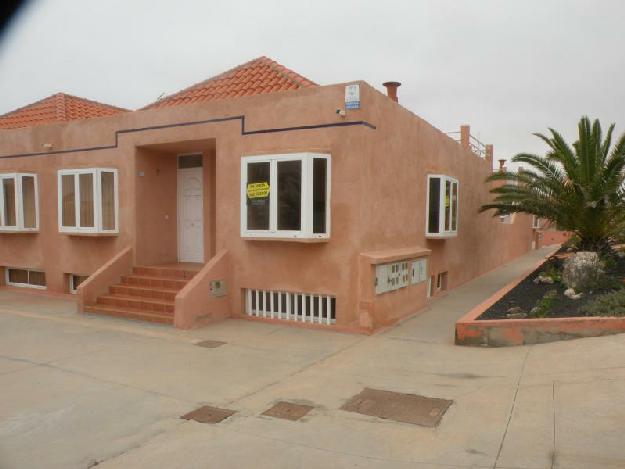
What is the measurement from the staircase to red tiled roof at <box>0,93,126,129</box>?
578 cm

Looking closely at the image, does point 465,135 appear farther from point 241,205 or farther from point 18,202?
point 18,202

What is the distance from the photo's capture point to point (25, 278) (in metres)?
13.4

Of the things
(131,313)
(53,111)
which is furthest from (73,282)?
(53,111)

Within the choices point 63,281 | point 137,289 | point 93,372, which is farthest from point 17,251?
point 93,372

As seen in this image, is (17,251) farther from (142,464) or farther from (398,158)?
(142,464)

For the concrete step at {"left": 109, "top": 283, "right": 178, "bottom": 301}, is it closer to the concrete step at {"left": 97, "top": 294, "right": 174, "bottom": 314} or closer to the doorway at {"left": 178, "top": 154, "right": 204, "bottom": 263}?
the concrete step at {"left": 97, "top": 294, "right": 174, "bottom": 314}

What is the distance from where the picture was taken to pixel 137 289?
33.2ft

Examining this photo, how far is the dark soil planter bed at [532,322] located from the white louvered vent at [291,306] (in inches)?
92.7

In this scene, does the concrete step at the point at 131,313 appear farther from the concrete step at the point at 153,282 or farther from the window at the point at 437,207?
the window at the point at 437,207

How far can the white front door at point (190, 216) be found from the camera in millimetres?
11461

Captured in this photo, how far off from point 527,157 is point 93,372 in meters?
9.99

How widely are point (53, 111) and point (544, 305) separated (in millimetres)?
13212

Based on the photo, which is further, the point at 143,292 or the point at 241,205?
the point at 143,292

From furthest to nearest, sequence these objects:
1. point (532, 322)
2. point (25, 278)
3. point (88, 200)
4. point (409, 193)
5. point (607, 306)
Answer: point (25, 278) → point (88, 200) → point (409, 193) → point (607, 306) → point (532, 322)
